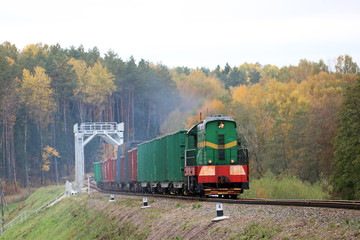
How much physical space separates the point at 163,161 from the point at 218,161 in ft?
26.1

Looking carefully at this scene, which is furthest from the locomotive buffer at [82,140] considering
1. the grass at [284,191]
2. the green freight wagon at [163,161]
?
the green freight wagon at [163,161]

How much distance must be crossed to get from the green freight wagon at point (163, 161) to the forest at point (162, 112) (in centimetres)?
1786

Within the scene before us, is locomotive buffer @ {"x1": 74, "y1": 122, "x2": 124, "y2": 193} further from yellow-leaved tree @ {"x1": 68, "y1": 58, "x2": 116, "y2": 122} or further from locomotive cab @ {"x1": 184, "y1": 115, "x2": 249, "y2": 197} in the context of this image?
locomotive cab @ {"x1": 184, "y1": 115, "x2": 249, "y2": 197}

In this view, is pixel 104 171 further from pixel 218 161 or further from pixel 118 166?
pixel 218 161

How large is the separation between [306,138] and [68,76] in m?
59.6

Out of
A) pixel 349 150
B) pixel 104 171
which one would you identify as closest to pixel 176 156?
pixel 349 150

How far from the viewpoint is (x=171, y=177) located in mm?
30234

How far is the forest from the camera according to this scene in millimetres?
62562

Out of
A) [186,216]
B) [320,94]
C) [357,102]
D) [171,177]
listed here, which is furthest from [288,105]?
[186,216]

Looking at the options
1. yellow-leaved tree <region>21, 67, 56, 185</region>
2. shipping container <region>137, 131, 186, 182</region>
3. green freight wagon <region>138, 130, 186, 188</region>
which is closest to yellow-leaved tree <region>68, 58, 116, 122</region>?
yellow-leaved tree <region>21, 67, 56, 185</region>

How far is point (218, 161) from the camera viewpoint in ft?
82.0

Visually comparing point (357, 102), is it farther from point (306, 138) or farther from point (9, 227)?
point (9, 227)

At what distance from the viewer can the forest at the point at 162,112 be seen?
205 ft

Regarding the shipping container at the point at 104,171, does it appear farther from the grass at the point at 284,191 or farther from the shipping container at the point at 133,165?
the grass at the point at 284,191
